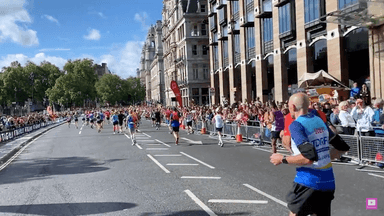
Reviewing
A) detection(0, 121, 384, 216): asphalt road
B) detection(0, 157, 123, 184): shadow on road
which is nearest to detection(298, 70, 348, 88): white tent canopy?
detection(0, 121, 384, 216): asphalt road

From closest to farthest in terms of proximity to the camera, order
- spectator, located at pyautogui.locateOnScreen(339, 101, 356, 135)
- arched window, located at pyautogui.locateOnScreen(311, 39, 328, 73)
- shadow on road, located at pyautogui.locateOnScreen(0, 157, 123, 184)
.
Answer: shadow on road, located at pyautogui.locateOnScreen(0, 157, 123, 184) → spectator, located at pyautogui.locateOnScreen(339, 101, 356, 135) → arched window, located at pyautogui.locateOnScreen(311, 39, 328, 73)

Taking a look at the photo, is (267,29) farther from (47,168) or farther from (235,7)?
(47,168)

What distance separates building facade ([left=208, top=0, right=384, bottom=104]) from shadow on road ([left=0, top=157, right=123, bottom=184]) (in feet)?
38.7

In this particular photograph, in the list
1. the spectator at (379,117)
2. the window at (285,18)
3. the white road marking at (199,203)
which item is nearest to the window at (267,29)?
the window at (285,18)

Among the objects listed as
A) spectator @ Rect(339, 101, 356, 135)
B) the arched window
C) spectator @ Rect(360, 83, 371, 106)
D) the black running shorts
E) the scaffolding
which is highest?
the scaffolding

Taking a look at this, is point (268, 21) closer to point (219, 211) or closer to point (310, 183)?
point (219, 211)

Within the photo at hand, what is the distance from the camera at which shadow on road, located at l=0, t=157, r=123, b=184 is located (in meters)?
10.7

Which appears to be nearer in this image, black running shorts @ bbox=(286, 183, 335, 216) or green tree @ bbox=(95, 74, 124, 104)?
black running shorts @ bbox=(286, 183, 335, 216)

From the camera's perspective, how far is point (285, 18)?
2795cm

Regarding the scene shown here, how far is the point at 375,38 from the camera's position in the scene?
61.7 feet

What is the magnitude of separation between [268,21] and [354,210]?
26931 mm

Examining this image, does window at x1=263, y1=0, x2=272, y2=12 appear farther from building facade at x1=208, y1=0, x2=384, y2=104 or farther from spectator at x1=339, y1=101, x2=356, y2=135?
spectator at x1=339, y1=101, x2=356, y2=135

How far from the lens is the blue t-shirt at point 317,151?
3875 millimetres

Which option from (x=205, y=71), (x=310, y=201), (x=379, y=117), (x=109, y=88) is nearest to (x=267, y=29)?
(x=379, y=117)
